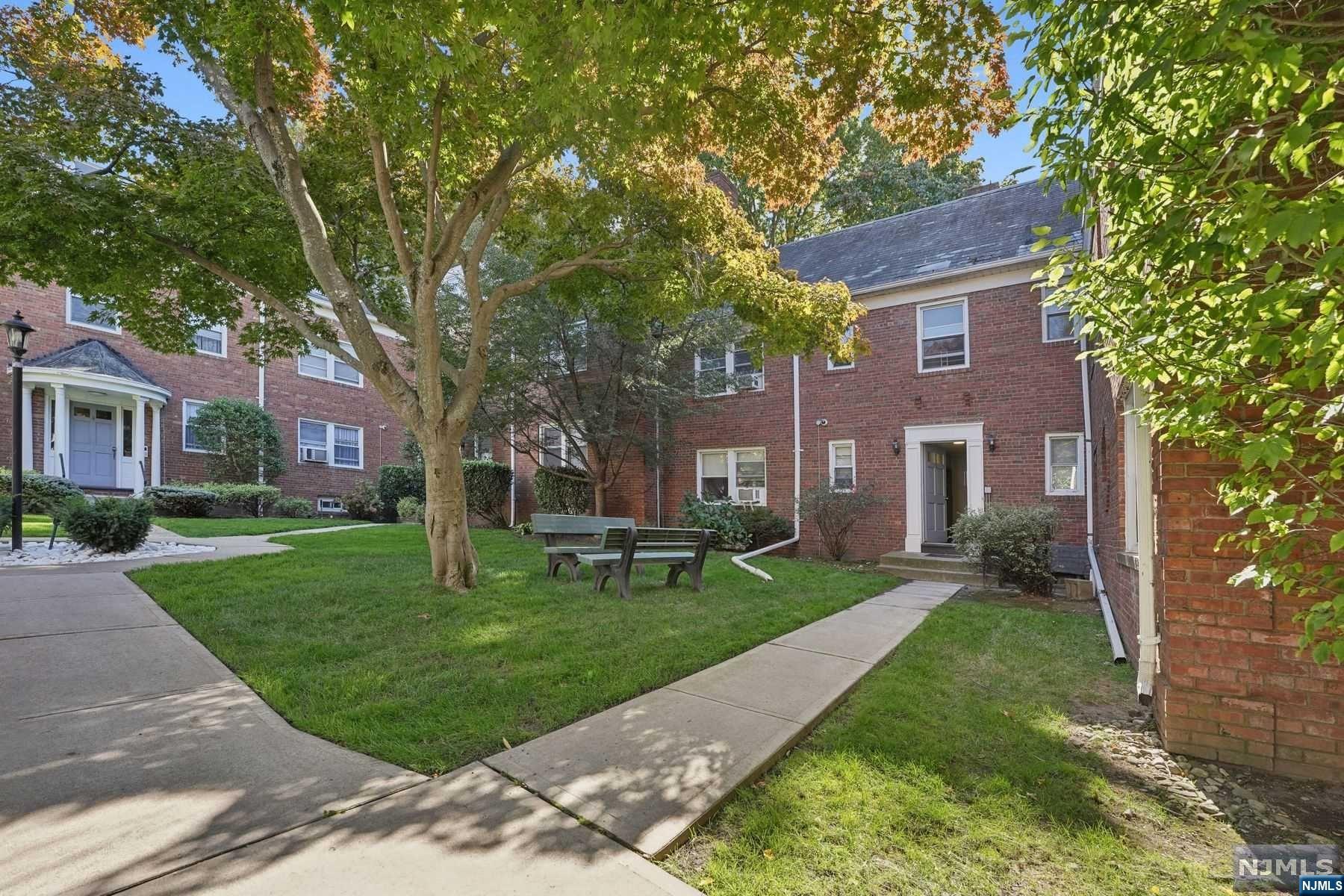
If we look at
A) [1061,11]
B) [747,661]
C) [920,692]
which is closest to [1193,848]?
[920,692]

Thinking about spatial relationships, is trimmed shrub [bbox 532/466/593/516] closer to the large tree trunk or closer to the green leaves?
the large tree trunk

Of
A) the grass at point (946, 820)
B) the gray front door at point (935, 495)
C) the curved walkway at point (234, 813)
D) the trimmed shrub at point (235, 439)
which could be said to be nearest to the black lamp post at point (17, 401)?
the curved walkway at point (234, 813)

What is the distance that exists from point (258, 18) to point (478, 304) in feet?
10.6

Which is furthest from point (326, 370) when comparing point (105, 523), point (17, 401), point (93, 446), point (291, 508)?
point (105, 523)

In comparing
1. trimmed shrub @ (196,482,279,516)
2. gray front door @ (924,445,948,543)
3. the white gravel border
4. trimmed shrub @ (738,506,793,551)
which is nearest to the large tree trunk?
the white gravel border

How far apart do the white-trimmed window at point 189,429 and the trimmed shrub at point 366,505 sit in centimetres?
421

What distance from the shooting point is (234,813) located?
2.60m

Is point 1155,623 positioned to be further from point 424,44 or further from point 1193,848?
point 424,44

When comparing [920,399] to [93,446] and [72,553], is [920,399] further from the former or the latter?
[93,446]

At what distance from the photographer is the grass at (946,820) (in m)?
2.39

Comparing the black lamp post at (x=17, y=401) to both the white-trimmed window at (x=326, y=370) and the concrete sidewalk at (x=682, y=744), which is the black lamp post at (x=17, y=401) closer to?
the concrete sidewalk at (x=682, y=744)

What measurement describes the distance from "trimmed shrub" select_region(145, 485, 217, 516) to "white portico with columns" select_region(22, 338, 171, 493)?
1508 mm

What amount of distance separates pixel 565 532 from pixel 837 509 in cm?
600

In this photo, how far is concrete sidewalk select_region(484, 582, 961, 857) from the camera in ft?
9.03
